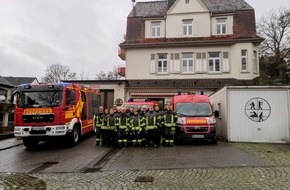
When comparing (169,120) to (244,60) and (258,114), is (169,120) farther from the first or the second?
(244,60)

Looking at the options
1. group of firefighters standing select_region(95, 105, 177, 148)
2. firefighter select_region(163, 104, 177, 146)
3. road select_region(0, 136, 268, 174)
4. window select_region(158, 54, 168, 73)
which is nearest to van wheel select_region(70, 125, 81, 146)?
road select_region(0, 136, 268, 174)

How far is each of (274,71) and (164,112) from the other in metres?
28.0

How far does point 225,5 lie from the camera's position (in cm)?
2862

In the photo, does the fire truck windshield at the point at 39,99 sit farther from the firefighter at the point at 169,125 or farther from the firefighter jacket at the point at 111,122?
the firefighter at the point at 169,125

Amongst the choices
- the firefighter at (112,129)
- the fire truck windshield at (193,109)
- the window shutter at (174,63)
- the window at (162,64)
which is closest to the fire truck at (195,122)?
the fire truck windshield at (193,109)

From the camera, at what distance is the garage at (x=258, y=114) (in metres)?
13.9

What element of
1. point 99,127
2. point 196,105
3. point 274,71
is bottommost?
point 99,127

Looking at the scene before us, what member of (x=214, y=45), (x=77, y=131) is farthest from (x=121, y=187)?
(x=214, y=45)

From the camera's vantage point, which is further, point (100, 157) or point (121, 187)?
point (100, 157)

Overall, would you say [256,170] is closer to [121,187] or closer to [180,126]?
[121,187]

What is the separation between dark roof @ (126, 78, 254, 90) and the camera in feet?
83.5

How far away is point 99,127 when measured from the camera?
43.5 ft

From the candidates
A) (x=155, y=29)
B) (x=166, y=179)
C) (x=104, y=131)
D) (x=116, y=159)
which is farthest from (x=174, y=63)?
(x=166, y=179)

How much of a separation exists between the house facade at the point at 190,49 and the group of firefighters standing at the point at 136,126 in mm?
13087
